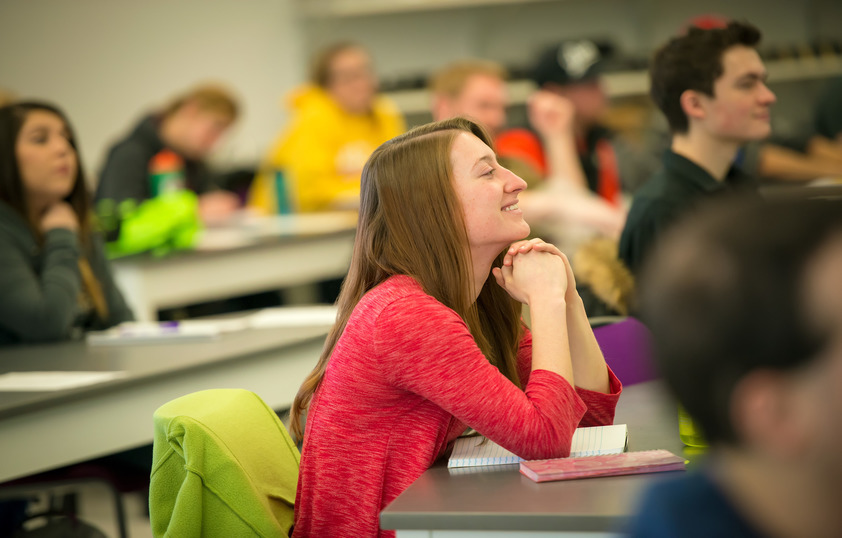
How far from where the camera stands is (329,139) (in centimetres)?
500

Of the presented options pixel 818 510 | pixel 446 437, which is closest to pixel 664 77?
pixel 446 437

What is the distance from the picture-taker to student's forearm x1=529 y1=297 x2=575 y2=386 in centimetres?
135

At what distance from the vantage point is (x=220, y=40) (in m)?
6.59

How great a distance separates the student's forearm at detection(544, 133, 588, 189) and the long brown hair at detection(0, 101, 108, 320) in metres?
2.12

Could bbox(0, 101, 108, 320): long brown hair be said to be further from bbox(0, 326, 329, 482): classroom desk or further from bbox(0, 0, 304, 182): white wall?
bbox(0, 0, 304, 182): white wall

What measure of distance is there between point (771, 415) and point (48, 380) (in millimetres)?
1896

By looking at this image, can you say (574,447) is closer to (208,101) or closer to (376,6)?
(208,101)

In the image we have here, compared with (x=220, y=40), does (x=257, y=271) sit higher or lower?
lower

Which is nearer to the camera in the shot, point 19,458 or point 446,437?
point 446,437

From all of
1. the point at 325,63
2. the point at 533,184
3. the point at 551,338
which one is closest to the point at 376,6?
the point at 325,63

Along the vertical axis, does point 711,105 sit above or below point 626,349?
above

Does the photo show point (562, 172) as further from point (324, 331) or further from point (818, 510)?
point (818, 510)

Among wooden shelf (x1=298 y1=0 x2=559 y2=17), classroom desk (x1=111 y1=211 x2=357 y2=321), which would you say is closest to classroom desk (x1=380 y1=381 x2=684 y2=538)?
classroom desk (x1=111 y1=211 x2=357 y2=321)

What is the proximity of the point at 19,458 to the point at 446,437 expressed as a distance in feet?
3.56
